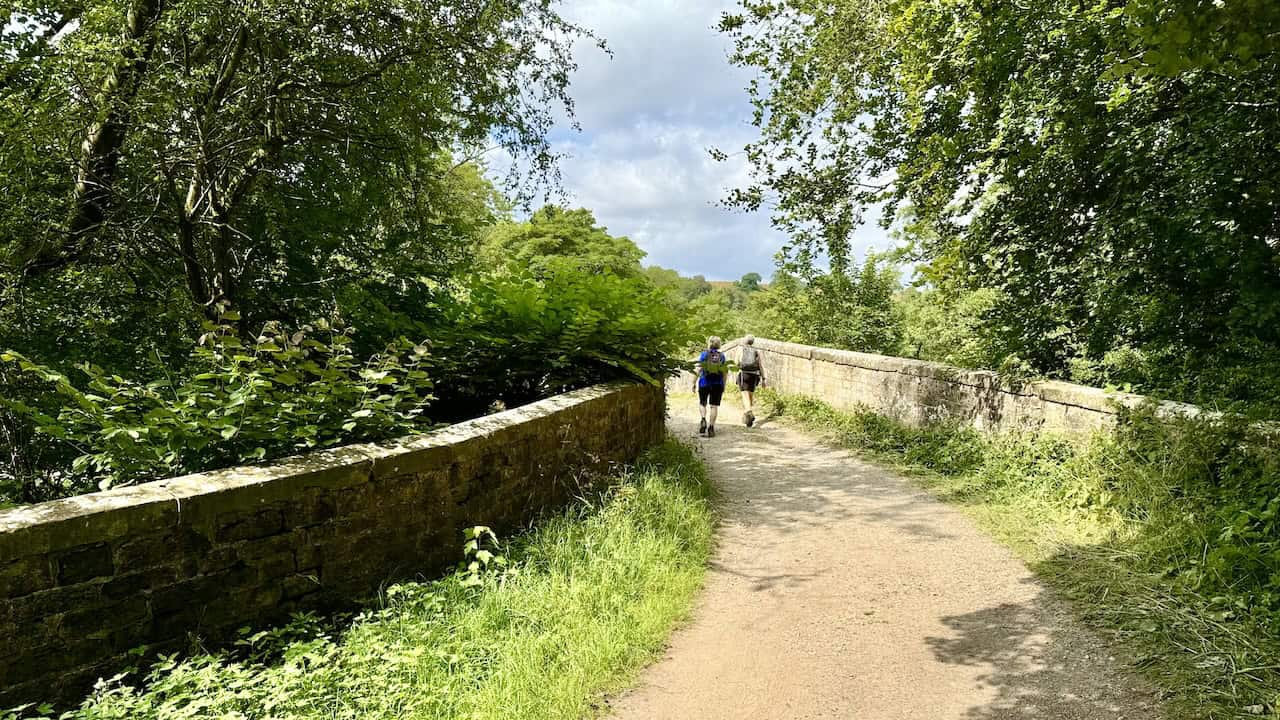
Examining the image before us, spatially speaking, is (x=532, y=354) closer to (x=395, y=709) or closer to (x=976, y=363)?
(x=395, y=709)

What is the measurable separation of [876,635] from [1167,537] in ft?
6.59

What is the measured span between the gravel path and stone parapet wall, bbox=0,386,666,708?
5.26ft

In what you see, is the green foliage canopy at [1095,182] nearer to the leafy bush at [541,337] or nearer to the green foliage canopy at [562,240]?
the leafy bush at [541,337]

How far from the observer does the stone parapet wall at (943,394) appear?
564 cm

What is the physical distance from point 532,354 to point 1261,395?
5.61 m

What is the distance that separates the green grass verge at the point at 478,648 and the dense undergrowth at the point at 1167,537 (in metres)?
2.38

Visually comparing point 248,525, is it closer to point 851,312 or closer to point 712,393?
point 712,393

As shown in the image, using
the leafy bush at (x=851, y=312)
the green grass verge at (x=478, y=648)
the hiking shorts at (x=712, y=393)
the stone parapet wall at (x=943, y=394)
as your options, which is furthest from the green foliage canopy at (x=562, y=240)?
the green grass verge at (x=478, y=648)

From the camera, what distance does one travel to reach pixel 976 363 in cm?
765

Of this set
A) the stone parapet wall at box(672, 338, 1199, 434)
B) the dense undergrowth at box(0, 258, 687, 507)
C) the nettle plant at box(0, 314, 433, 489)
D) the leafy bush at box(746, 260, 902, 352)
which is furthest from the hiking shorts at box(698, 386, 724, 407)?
the leafy bush at box(746, 260, 902, 352)

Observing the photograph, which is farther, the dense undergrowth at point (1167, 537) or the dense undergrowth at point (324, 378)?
the dense undergrowth at point (324, 378)

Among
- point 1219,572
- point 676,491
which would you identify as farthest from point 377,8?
point 1219,572

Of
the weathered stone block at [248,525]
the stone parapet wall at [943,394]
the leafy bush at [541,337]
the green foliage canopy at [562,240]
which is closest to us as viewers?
the weathered stone block at [248,525]

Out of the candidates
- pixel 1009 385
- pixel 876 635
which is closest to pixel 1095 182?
pixel 1009 385
